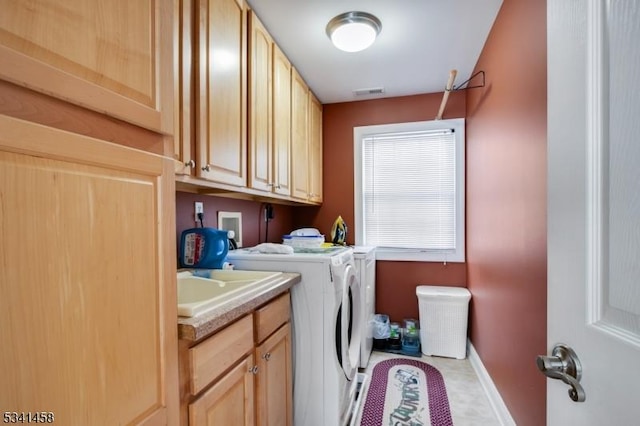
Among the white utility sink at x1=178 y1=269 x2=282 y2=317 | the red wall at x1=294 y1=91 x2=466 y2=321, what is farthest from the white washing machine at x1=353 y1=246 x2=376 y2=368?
the white utility sink at x1=178 y1=269 x2=282 y2=317

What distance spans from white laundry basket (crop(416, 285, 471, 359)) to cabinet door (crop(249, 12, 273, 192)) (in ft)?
5.76

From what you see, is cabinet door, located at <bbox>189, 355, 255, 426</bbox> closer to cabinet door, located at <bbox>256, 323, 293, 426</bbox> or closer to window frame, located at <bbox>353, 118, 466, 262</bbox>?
cabinet door, located at <bbox>256, 323, 293, 426</bbox>

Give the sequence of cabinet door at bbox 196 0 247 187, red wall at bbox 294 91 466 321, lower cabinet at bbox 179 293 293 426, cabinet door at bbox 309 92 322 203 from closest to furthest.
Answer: lower cabinet at bbox 179 293 293 426, cabinet door at bbox 196 0 247 187, cabinet door at bbox 309 92 322 203, red wall at bbox 294 91 466 321

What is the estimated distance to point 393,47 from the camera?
6.62ft

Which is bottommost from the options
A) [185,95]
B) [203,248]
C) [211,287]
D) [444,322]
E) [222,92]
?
[444,322]

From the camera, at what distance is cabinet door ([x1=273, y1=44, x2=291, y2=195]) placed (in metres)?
1.90

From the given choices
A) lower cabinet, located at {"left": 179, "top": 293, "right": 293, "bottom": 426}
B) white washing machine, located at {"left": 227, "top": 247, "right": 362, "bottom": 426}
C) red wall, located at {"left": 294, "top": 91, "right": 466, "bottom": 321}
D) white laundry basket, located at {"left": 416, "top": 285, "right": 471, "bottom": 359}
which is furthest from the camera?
red wall, located at {"left": 294, "top": 91, "right": 466, "bottom": 321}

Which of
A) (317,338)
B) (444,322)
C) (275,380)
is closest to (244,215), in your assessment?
(317,338)

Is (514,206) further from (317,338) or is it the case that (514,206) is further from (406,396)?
(406,396)

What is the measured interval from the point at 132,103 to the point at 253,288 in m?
0.79

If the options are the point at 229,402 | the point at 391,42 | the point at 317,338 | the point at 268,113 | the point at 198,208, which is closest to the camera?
the point at 229,402

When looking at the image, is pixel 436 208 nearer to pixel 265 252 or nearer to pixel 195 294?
pixel 265 252

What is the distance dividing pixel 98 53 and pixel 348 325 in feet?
5.72

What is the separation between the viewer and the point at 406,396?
77.7 inches
